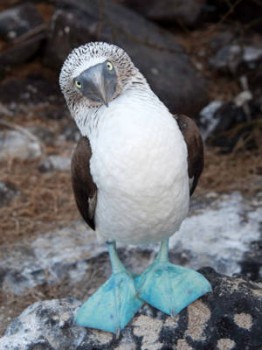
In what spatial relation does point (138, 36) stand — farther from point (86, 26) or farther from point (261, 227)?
point (261, 227)

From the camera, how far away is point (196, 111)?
5027 millimetres

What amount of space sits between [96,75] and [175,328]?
0.98 m

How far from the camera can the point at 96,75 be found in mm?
2414

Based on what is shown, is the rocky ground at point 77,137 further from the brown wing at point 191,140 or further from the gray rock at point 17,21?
the brown wing at point 191,140

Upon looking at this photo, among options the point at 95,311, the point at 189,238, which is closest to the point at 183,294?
the point at 95,311

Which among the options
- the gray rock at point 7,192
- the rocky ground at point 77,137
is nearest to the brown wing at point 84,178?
the rocky ground at point 77,137

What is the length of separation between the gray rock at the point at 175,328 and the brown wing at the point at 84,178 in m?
0.44

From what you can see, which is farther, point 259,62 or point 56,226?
point 259,62

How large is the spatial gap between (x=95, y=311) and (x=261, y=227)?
4.07 feet

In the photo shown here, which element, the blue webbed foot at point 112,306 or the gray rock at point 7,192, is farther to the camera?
the gray rock at point 7,192

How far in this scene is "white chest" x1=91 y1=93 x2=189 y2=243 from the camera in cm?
236

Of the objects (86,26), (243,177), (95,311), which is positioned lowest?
(243,177)

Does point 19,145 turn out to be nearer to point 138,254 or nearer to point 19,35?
point 19,35

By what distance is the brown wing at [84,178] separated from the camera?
2.58 meters
